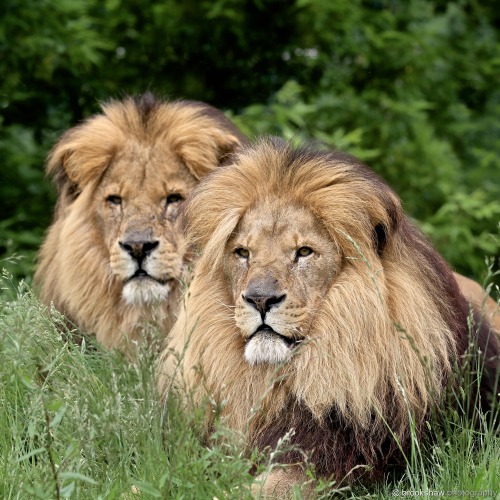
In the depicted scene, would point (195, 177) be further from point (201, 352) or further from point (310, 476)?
point (310, 476)

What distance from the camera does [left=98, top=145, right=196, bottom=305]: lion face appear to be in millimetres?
4988

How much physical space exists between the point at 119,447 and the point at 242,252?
897mm

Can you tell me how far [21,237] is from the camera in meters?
7.51

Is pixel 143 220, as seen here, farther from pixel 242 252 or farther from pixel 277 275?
pixel 277 275

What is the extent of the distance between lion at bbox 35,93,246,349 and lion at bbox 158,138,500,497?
2.57 feet

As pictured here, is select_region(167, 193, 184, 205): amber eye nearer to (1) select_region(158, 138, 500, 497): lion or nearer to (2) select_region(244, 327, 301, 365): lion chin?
(1) select_region(158, 138, 500, 497): lion

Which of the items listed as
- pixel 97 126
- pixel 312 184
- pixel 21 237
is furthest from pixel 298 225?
pixel 21 237

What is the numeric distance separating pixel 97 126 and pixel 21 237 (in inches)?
90.6

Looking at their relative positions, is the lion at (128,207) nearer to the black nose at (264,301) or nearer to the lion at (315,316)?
the lion at (315,316)

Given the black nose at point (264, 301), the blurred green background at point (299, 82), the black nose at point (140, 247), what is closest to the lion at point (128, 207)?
the black nose at point (140, 247)

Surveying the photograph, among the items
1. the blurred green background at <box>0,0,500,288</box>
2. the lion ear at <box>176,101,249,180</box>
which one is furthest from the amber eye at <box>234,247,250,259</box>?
the blurred green background at <box>0,0,500,288</box>

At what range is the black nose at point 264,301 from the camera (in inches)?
151

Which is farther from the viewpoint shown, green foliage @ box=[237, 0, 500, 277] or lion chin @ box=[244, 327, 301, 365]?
green foliage @ box=[237, 0, 500, 277]

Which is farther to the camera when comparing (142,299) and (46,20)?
(46,20)
